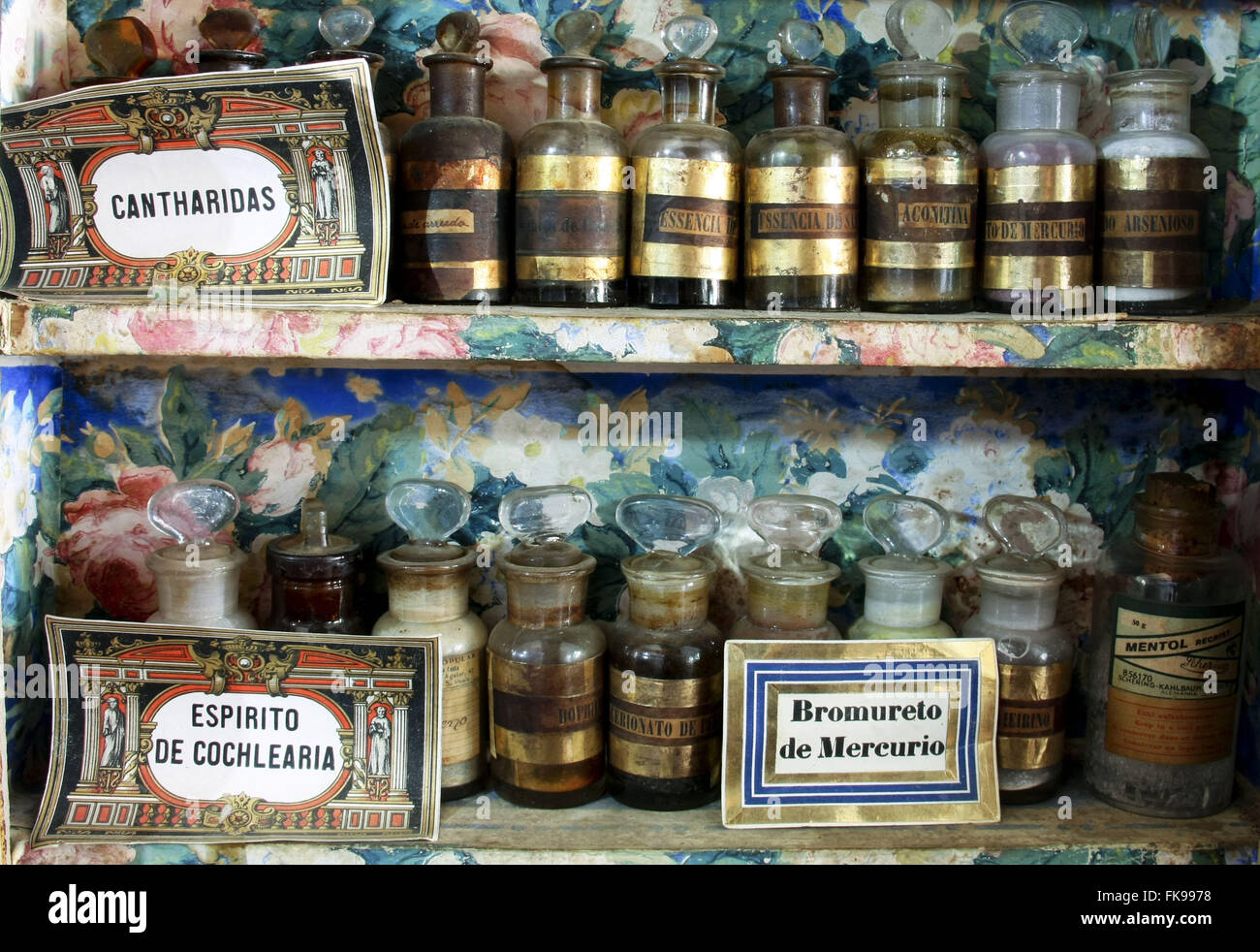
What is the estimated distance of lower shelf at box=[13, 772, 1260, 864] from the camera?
0.93 meters

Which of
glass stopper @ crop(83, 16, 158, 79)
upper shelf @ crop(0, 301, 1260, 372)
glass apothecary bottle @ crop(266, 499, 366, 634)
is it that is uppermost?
glass stopper @ crop(83, 16, 158, 79)

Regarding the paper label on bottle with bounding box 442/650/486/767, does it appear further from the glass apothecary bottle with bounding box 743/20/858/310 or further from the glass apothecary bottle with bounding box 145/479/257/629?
the glass apothecary bottle with bounding box 743/20/858/310

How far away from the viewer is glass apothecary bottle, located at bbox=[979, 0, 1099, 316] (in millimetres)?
930

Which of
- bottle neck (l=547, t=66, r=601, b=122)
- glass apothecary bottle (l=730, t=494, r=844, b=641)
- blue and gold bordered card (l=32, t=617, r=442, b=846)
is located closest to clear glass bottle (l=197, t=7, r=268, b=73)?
bottle neck (l=547, t=66, r=601, b=122)

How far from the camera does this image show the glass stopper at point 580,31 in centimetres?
96

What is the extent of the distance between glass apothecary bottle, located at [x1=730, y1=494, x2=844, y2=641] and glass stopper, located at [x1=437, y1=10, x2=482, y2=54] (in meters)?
0.46

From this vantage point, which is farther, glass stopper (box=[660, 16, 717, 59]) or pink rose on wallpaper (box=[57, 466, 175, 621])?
pink rose on wallpaper (box=[57, 466, 175, 621])

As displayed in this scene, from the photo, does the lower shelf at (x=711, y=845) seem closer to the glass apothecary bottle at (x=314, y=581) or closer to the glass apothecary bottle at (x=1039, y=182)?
the glass apothecary bottle at (x=314, y=581)

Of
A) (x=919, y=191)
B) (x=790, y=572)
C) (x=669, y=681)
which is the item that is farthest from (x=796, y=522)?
(x=919, y=191)

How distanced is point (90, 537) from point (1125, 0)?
3.45 ft

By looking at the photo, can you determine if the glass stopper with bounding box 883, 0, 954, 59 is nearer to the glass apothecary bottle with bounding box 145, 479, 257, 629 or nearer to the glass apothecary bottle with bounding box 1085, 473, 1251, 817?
the glass apothecary bottle with bounding box 1085, 473, 1251, 817

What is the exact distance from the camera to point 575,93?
0.96 metres

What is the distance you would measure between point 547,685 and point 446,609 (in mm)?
111

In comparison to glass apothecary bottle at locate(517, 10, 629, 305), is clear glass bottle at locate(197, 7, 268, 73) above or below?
above
